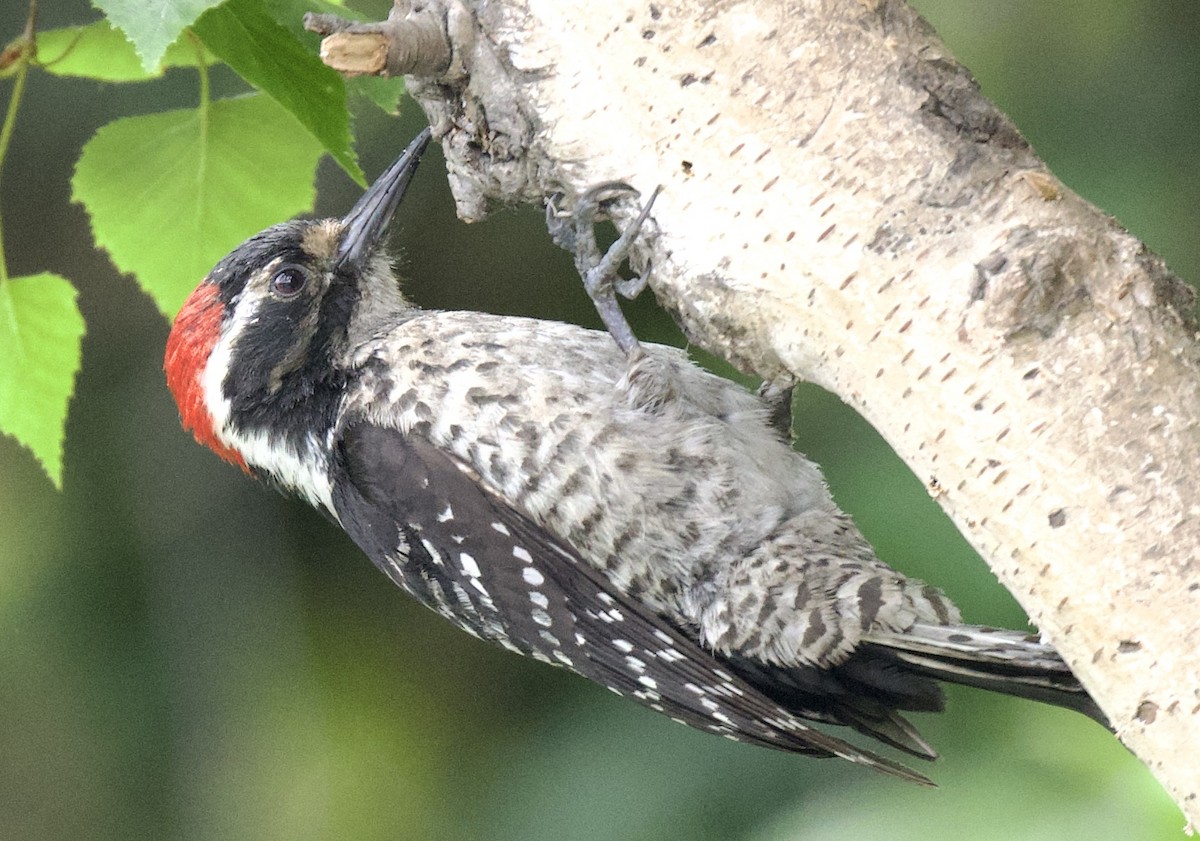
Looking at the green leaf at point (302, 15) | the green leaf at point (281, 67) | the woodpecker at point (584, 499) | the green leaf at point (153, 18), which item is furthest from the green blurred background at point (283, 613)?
the green leaf at point (153, 18)

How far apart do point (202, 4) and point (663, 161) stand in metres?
0.48

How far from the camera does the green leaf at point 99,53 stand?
1433 millimetres

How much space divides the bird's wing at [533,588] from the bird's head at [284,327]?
5.6 inches

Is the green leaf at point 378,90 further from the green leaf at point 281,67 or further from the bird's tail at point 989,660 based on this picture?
the bird's tail at point 989,660

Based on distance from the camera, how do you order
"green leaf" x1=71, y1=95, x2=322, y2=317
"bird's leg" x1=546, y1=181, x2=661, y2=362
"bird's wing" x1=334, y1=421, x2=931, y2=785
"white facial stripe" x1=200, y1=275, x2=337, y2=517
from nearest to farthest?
1. "bird's leg" x1=546, y1=181, x2=661, y2=362
2. "green leaf" x1=71, y1=95, x2=322, y2=317
3. "bird's wing" x1=334, y1=421, x2=931, y2=785
4. "white facial stripe" x1=200, y1=275, x2=337, y2=517

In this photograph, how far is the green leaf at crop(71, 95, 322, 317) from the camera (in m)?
1.43

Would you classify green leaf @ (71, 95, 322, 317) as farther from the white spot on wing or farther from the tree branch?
the white spot on wing

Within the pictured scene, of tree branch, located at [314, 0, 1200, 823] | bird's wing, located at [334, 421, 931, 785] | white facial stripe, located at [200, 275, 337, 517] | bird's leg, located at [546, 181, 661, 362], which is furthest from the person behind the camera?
white facial stripe, located at [200, 275, 337, 517]

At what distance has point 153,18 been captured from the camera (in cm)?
98

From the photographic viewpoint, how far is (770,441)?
1.80 metres

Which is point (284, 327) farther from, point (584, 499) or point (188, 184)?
point (584, 499)

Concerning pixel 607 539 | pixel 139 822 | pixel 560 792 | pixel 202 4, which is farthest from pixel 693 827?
pixel 202 4

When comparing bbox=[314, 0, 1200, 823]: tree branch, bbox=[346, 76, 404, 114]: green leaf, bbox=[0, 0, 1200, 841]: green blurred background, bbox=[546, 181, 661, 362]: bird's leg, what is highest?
bbox=[314, 0, 1200, 823]: tree branch

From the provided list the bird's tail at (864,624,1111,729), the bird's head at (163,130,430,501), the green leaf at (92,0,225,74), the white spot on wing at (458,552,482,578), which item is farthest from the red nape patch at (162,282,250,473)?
the bird's tail at (864,624,1111,729)
